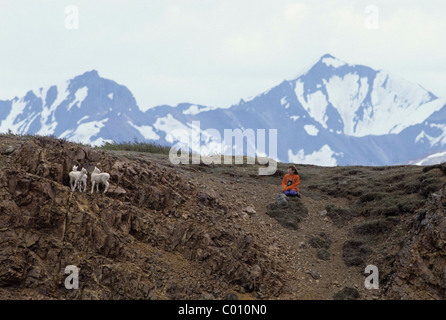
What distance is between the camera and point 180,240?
16.6 metres

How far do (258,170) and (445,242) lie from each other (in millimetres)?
13056

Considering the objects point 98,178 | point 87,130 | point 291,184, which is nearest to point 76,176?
point 98,178

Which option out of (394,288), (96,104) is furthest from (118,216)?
(96,104)

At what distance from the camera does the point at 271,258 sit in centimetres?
1739

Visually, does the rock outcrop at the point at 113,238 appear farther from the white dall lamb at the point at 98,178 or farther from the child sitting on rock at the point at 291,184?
the child sitting on rock at the point at 291,184

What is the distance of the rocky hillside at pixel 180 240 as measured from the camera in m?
14.5

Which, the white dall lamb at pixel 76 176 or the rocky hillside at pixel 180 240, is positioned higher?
the white dall lamb at pixel 76 176

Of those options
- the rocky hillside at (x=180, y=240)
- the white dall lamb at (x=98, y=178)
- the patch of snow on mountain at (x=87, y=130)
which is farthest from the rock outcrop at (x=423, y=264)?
the patch of snow on mountain at (x=87, y=130)

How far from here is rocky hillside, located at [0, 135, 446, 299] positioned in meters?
14.5

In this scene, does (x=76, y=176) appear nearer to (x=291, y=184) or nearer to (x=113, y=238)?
(x=113, y=238)

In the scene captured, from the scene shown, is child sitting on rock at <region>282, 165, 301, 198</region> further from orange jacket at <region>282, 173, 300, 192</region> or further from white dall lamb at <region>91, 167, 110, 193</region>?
white dall lamb at <region>91, 167, 110, 193</region>
